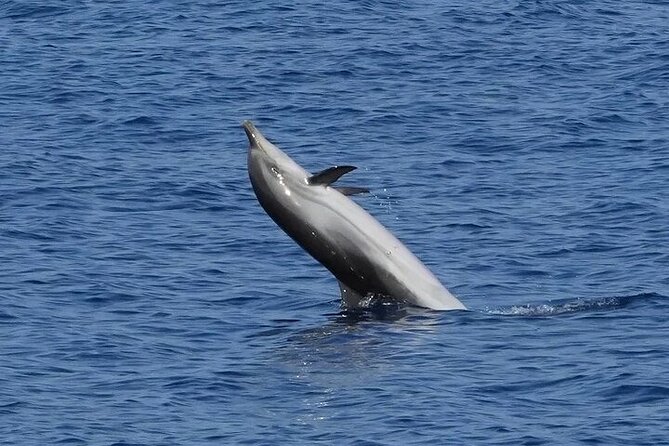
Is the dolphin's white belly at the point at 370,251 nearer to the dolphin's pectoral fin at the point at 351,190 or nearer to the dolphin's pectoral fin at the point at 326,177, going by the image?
the dolphin's pectoral fin at the point at 326,177

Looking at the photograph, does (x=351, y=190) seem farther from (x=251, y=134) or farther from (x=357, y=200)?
(x=357, y=200)

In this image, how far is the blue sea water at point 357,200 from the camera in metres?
24.1

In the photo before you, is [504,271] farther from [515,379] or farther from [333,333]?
[515,379]

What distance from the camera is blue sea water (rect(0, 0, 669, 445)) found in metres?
24.1

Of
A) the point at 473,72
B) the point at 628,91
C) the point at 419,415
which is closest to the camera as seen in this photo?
the point at 419,415

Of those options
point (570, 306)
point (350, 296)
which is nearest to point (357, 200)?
point (350, 296)

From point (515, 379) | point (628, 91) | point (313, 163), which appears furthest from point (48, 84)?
point (515, 379)

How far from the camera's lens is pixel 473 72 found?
52406mm

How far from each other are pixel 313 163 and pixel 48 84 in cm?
1233

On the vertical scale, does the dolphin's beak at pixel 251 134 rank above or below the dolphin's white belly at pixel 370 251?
above

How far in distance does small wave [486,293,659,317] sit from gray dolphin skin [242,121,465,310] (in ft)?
3.46

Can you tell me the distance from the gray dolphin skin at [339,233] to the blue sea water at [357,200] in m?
0.54

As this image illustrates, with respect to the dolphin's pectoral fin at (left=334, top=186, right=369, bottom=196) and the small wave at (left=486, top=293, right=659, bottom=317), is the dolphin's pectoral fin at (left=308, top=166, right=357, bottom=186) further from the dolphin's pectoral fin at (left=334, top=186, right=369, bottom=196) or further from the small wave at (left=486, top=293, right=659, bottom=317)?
the small wave at (left=486, top=293, right=659, bottom=317)

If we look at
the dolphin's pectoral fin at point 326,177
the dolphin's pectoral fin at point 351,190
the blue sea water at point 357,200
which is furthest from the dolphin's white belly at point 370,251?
the blue sea water at point 357,200
